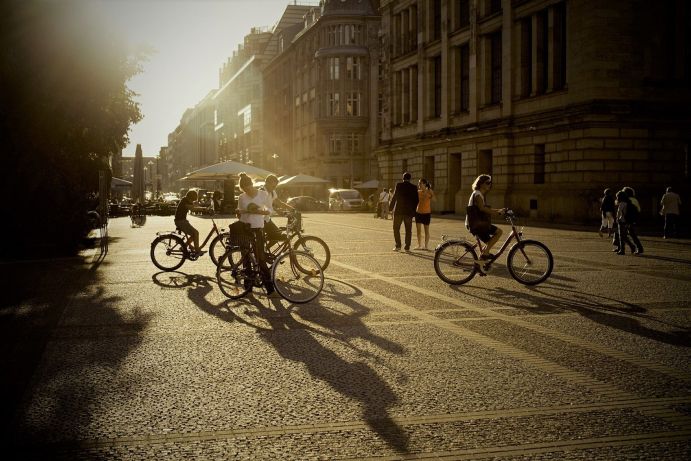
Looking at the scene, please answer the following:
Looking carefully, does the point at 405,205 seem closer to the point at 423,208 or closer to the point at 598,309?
the point at 423,208

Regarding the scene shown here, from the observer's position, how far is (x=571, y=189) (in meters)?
35.2

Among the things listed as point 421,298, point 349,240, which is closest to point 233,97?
point 349,240

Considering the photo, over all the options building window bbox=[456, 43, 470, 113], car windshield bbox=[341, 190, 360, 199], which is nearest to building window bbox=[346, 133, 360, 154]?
car windshield bbox=[341, 190, 360, 199]

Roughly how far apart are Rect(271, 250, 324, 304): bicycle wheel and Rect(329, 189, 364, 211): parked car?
45498 millimetres

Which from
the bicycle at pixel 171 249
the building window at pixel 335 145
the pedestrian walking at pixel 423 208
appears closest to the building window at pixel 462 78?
the pedestrian walking at pixel 423 208

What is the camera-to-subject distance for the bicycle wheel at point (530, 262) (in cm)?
1239

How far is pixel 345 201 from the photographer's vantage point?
2223 inches

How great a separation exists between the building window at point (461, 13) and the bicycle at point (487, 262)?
36.8 m

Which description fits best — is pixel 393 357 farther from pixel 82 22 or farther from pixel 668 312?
pixel 82 22

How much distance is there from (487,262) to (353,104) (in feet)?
215

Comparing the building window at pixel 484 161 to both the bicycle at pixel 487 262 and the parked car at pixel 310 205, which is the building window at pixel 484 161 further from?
the bicycle at pixel 487 262

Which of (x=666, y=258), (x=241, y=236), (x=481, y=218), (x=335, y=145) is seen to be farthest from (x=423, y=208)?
(x=335, y=145)

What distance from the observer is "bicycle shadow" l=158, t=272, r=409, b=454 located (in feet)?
18.3

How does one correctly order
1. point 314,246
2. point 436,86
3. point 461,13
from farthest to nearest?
point 436,86, point 461,13, point 314,246
